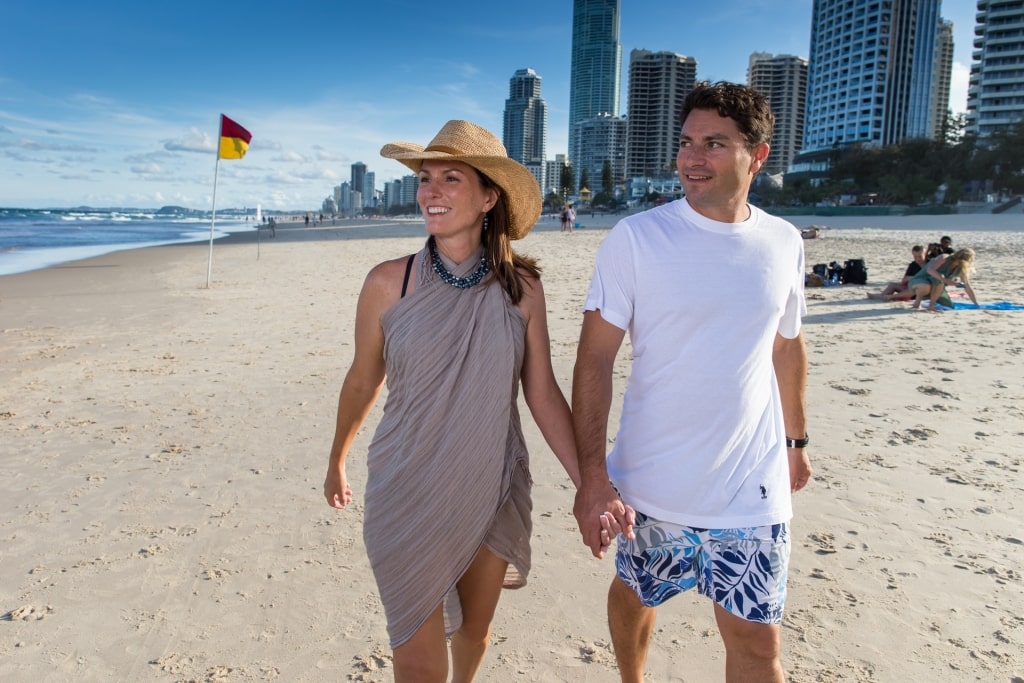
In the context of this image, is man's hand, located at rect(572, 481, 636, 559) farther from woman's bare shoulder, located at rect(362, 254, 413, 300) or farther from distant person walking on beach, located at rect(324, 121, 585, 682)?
woman's bare shoulder, located at rect(362, 254, 413, 300)

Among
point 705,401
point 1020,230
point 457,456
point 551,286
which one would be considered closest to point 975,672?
point 705,401

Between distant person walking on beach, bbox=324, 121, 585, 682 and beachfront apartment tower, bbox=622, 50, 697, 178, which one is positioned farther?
beachfront apartment tower, bbox=622, 50, 697, 178

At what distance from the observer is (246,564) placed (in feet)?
10.7

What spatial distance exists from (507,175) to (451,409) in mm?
767

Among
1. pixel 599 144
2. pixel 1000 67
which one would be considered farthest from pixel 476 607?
pixel 599 144

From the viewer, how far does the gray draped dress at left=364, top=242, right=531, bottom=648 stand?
1987 millimetres

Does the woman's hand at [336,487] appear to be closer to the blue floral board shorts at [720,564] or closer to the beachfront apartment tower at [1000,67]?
the blue floral board shorts at [720,564]

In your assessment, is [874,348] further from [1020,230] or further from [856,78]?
[856,78]

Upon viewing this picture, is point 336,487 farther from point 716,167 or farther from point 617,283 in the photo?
point 716,167

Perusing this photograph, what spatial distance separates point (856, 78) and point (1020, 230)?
94648 mm

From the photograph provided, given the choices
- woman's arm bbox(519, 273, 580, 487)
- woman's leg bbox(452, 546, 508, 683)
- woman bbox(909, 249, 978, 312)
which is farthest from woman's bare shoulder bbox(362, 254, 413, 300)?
woman bbox(909, 249, 978, 312)

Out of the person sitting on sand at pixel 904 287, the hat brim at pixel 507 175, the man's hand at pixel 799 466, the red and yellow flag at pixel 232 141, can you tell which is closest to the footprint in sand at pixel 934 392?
the man's hand at pixel 799 466

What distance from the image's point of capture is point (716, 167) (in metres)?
2.08

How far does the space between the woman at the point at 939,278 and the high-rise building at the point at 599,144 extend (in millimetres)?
162865
